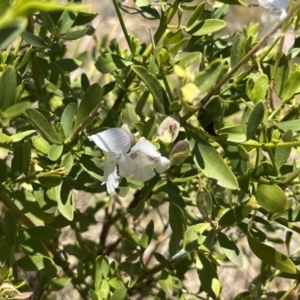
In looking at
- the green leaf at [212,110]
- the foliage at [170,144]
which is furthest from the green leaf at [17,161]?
the green leaf at [212,110]

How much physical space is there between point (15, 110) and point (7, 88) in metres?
0.04

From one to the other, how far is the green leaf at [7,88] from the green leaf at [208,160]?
0.20 meters

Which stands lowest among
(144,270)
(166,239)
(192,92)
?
(166,239)

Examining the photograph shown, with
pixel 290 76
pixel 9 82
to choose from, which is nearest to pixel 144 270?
pixel 290 76

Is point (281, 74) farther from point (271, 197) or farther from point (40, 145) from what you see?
point (40, 145)

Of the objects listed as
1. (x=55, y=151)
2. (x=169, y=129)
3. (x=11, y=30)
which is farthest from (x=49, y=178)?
(x=11, y=30)

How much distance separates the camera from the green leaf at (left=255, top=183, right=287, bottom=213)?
0.56 m

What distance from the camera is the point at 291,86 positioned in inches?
24.5

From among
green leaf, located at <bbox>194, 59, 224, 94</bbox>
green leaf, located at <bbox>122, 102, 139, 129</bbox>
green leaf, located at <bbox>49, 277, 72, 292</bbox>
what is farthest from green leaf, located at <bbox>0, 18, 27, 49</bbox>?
green leaf, located at <bbox>49, 277, 72, 292</bbox>

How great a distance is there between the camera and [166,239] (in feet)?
3.97

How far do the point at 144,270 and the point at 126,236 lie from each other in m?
0.06

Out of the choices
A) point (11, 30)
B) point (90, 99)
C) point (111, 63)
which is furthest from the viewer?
point (111, 63)

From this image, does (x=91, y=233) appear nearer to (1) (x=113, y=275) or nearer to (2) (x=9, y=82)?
(1) (x=113, y=275)

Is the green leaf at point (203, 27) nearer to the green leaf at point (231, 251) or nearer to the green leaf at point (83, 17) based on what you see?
the green leaf at point (83, 17)
